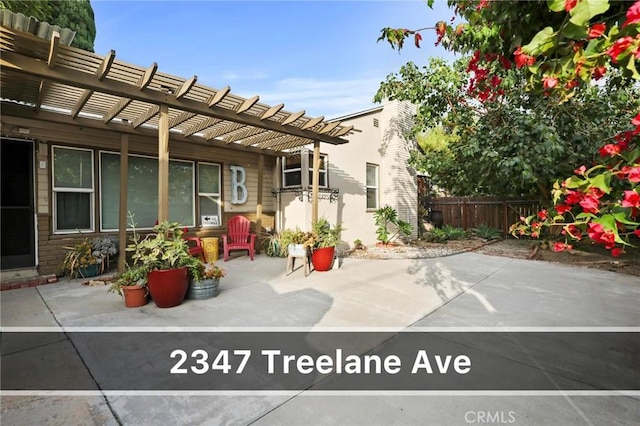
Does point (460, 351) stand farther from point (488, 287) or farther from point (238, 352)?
point (488, 287)

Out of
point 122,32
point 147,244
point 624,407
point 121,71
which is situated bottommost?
point 624,407

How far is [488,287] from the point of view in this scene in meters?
4.44

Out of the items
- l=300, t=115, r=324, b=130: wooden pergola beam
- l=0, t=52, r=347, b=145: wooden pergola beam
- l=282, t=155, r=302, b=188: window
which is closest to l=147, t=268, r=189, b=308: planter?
l=0, t=52, r=347, b=145: wooden pergola beam

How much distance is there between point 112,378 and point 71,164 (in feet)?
15.4

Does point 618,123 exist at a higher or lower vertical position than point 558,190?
higher

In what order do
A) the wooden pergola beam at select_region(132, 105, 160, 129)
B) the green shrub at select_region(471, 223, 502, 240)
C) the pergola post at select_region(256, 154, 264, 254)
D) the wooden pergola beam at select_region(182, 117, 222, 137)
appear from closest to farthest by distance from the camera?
the wooden pergola beam at select_region(132, 105, 160, 129) < the wooden pergola beam at select_region(182, 117, 222, 137) < the pergola post at select_region(256, 154, 264, 254) < the green shrub at select_region(471, 223, 502, 240)

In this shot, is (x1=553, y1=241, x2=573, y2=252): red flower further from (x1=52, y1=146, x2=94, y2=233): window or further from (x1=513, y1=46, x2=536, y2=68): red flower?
(x1=52, y1=146, x2=94, y2=233): window

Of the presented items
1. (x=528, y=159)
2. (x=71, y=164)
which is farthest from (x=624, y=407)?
(x=71, y=164)

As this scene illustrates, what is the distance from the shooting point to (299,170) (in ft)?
25.6

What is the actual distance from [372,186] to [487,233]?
12.9 ft

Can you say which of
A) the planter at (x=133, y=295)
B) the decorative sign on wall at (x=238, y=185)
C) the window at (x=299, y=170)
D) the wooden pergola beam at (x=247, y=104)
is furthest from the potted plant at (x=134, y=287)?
the window at (x=299, y=170)

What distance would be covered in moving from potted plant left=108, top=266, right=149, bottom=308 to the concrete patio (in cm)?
11

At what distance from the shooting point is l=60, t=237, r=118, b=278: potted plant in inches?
194

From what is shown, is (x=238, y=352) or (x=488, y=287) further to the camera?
(x=488, y=287)
